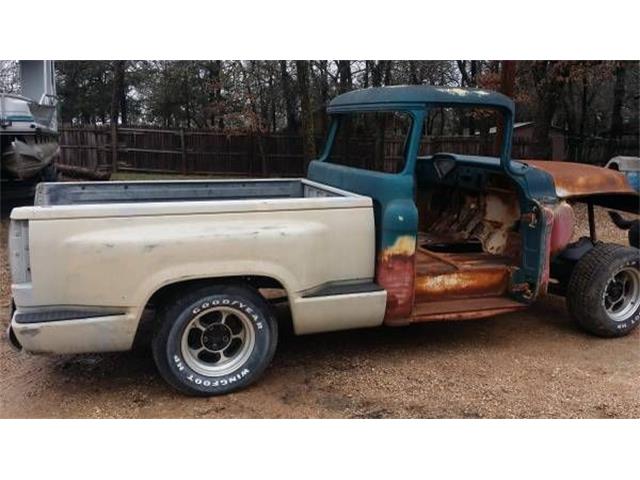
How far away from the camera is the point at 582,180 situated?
5156 millimetres

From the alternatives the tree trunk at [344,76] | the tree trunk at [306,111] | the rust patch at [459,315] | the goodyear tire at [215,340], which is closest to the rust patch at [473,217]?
the rust patch at [459,315]

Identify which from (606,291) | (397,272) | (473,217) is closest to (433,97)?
(397,272)

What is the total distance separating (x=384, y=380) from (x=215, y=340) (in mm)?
1222

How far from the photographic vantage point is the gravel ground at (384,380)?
3844mm

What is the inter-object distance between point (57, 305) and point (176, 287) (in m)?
0.71

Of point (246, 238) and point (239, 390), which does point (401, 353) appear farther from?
point (246, 238)

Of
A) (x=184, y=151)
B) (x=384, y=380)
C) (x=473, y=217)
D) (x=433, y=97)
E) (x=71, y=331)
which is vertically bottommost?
(x=384, y=380)

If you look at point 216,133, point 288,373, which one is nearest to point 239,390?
point 288,373

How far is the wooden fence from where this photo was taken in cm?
1805

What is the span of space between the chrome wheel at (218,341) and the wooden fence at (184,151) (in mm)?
13412

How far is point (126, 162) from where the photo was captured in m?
19.2

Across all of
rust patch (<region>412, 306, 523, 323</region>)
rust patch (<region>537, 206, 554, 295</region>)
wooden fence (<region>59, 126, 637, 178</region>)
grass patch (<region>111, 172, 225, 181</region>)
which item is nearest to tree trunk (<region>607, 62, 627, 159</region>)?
wooden fence (<region>59, 126, 637, 178</region>)

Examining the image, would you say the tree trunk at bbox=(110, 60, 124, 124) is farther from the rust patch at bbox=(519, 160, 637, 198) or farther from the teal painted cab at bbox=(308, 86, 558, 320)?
the rust patch at bbox=(519, 160, 637, 198)

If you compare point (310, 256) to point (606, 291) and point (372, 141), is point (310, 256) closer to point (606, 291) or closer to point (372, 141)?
point (372, 141)
